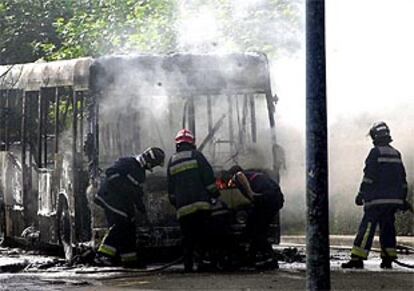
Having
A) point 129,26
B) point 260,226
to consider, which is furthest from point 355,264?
point 129,26

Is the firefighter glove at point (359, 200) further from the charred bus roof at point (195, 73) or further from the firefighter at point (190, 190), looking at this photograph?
the charred bus roof at point (195, 73)

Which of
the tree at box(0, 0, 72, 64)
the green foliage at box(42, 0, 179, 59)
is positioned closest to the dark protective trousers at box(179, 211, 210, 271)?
the green foliage at box(42, 0, 179, 59)

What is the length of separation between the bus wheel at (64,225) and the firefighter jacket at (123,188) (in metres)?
1.48

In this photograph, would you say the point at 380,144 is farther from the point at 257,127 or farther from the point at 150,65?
the point at 150,65

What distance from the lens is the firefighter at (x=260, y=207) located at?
13.0 meters

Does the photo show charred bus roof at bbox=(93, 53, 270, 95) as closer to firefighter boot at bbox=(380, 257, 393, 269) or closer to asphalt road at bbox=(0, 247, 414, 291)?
asphalt road at bbox=(0, 247, 414, 291)

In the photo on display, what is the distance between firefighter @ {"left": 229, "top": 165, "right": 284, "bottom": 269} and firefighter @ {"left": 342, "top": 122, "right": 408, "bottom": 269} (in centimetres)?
91

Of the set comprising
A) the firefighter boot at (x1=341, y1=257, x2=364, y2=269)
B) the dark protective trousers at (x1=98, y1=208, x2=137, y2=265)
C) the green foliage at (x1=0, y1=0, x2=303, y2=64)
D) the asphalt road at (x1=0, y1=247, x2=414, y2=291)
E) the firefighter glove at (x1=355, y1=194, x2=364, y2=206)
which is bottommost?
the asphalt road at (x1=0, y1=247, x2=414, y2=291)

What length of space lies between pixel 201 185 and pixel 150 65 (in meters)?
1.89

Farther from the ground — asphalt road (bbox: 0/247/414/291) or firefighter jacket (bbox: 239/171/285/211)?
firefighter jacket (bbox: 239/171/285/211)

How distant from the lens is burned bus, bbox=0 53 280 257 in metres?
13.8

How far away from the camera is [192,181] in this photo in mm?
12805

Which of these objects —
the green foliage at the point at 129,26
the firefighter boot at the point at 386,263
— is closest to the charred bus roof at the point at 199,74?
the firefighter boot at the point at 386,263

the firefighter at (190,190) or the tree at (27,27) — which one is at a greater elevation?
the tree at (27,27)
